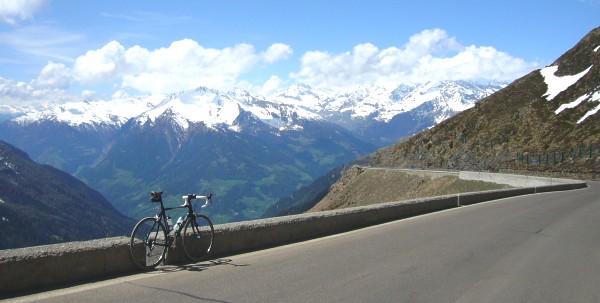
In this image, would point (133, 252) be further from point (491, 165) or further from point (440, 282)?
point (491, 165)

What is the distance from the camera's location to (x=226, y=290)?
7.49 m

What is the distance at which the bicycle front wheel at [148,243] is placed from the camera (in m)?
8.32

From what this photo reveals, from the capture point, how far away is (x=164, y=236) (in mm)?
8812

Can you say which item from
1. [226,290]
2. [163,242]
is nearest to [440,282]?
[226,290]

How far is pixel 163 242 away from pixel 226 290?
5.92ft

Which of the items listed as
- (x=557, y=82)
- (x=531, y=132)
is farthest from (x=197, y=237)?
(x=557, y=82)

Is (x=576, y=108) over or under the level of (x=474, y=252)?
over

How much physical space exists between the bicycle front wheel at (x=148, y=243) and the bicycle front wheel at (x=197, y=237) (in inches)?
17.3

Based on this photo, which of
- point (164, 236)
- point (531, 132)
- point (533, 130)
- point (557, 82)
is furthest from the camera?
point (557, 82)

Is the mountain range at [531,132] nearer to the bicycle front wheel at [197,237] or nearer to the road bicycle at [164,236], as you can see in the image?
the bicycle front wheel at [197,237]

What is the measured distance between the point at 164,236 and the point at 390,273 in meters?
3.87

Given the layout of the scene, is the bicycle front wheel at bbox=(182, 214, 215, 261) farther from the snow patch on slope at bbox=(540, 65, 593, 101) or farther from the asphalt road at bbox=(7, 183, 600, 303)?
the snow patch on slope at bbox=(540, 65, 593, 101)

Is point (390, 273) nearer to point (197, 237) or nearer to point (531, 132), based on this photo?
point (197, 237)

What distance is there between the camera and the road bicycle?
8.44 m
